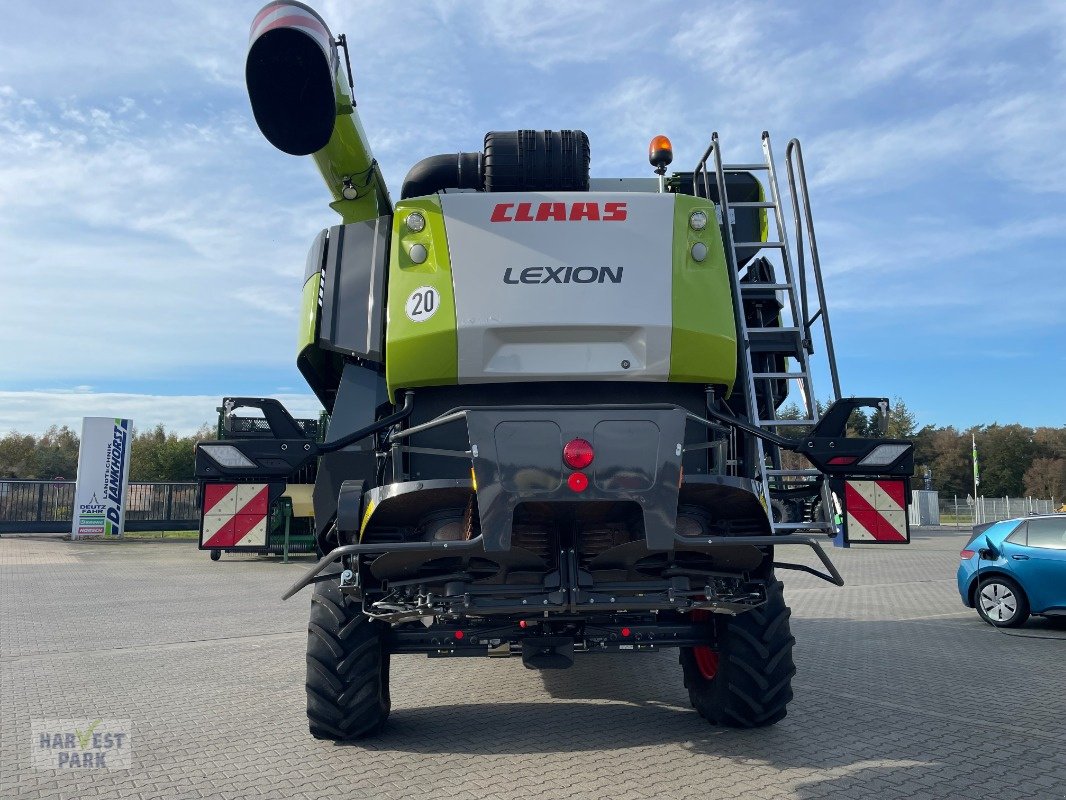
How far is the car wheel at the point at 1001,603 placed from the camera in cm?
979

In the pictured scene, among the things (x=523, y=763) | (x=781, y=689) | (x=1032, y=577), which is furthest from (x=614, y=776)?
(x=1032, y=577)

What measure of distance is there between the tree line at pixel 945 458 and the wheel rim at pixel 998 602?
119 ft

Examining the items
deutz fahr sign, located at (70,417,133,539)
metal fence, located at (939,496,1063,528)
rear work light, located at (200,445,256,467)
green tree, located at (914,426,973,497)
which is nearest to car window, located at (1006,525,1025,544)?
rear work light, located at (200,445,256,467)

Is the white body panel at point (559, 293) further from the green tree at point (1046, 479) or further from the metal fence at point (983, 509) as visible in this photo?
the green tree at point (1046, 479)

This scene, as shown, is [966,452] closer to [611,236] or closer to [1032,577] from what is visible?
[1032,577]

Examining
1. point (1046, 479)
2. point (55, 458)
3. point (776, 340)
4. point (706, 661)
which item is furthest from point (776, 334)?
point (1046, 479)

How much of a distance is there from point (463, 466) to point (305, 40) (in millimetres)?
2245

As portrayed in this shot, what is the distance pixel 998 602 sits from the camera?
9.98 meters

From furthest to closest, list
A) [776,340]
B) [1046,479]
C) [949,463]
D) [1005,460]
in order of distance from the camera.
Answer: [1005,460], [949,463], [1046,479], [776,340]

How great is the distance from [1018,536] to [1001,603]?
81cm

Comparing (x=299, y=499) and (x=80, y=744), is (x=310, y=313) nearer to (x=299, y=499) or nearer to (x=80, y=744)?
(x=80, y=744)

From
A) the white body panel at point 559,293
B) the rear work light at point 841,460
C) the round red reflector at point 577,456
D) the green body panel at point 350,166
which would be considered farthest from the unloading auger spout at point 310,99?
the rear work light at point 841,460

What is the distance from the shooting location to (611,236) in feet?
14.3

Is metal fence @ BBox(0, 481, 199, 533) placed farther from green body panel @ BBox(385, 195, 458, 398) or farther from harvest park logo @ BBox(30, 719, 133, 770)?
green body panel @ BBox(385, 195, 458, 398)
